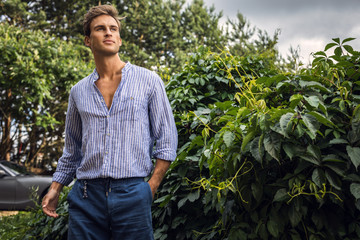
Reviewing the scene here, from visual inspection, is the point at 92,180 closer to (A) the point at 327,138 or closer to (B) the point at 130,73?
(B) the point at 130,73

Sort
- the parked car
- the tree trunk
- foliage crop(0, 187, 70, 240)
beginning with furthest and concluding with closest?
the tree trunk
the parked car
foliage crop(0, 187, 70, 240)

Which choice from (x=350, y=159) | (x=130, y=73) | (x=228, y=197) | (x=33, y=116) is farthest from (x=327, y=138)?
(x=33, y=116)

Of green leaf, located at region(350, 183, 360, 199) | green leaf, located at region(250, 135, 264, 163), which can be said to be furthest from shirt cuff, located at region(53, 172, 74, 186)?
green leaf, located at region(350, 183, 360, 199)

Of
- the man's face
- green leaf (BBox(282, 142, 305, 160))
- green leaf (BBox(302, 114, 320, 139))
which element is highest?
the man's face

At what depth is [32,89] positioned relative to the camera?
29.3ft

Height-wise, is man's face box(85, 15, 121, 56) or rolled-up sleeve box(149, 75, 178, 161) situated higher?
man's face box(85, 15, 121, 56)

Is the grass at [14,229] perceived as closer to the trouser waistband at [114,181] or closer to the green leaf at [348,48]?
the trouser waistband at [114,181]

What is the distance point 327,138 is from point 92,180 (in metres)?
1.12

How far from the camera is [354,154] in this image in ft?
5.27

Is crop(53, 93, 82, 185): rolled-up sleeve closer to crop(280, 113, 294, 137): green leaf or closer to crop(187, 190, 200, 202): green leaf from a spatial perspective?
crop(187, 190, 200, 202): green leaf

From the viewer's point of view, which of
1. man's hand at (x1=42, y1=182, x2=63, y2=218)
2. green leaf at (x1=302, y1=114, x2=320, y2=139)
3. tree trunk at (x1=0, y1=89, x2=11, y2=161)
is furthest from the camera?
tree trunk at (x1=0, y1=89, x2=11, y2=161)

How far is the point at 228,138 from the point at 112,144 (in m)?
0.56

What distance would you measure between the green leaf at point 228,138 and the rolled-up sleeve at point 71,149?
85cm

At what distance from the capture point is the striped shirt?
6.01ft
